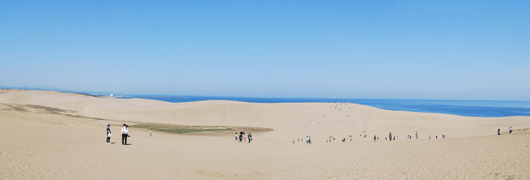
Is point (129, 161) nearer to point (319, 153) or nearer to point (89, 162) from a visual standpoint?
point (89, 162)

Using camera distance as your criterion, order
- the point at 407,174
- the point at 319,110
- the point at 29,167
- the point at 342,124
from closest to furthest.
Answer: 1. the point at 29,167
2. the point at 407,174
3. the point at 342,124
4. the point at 319,110

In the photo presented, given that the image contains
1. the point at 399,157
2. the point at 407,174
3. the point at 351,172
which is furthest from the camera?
the point at 399,157

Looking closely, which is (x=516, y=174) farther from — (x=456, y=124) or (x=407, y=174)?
(x=456, y=124)

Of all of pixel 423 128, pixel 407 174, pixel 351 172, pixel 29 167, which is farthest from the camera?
pixel 423 128

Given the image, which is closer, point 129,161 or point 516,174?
point 516,174

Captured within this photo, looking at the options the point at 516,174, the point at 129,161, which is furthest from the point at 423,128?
the point at 129,161

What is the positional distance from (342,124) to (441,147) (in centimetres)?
2802

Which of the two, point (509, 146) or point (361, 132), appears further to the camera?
point (361, 132)

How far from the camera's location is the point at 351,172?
13172 millimetres

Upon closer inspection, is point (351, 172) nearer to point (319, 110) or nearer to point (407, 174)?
point (407, 174)

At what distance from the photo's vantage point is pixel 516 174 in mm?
11156

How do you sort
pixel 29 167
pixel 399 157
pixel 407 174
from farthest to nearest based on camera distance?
pixel 399 157, pixel 407 174, pixel 29 167

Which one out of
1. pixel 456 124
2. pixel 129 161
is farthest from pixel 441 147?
pixel 456 124

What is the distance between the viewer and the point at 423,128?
141 feet
